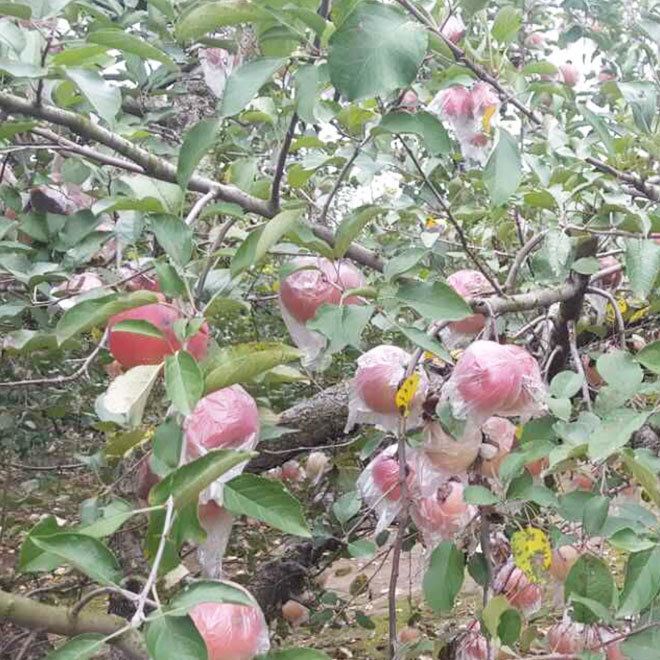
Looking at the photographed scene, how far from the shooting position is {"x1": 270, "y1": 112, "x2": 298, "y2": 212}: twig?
0.99m

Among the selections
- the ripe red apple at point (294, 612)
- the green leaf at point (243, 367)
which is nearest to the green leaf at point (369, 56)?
the green leaf at point (243, 367)

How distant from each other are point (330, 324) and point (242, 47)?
417 millimetres

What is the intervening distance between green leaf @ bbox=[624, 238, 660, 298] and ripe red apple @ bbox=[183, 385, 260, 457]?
1.66ft

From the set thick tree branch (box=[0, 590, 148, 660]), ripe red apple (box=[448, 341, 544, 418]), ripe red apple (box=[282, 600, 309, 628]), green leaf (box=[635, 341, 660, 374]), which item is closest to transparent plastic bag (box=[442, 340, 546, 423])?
ripe red apple (box=[448, 341, 544, 418])

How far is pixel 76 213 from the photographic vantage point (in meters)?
1.44

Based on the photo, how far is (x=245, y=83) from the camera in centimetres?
92

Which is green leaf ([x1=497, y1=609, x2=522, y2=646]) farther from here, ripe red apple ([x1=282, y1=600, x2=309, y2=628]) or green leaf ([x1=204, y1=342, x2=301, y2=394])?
ripe red apple ([x1=282, y1=600, x2=309, y2=628])

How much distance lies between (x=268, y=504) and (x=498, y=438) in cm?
51

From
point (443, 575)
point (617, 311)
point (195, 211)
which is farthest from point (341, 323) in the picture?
point (617, 311)

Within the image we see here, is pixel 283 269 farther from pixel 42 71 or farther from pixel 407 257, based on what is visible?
pixel 42 71

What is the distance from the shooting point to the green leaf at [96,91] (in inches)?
40.1

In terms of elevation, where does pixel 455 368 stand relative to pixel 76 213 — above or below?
above

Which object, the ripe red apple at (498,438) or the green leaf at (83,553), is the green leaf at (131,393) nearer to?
the green leaf at (83,553)

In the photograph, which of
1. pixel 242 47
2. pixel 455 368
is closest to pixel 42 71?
pixel 242 47
